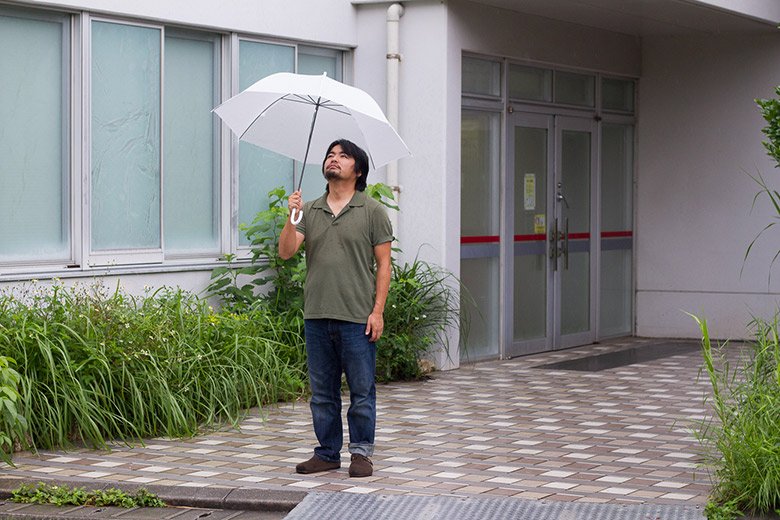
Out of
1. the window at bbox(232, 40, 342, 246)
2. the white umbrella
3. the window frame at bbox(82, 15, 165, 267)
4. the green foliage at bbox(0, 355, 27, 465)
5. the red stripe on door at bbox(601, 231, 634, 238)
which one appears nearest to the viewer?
the green foliage at bbox(0, 355, 27, 465)

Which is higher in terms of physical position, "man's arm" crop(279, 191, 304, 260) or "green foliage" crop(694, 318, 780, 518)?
"man's arm" crop(279, 191, 304, 260)

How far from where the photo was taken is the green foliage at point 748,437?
6707 millimetres

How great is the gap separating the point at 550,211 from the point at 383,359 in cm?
362

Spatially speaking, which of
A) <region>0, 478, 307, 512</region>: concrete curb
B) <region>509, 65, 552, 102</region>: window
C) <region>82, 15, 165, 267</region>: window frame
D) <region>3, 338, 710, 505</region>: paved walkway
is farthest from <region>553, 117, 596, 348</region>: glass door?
<region>0, 478, 307, 512</region>: concrete curb

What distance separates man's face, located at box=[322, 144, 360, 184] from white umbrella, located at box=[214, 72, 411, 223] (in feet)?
0.55

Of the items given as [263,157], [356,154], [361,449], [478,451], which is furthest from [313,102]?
[263,157]

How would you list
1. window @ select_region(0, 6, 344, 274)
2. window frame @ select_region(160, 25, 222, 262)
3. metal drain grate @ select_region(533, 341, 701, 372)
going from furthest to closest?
1. metal drain grate @ select_region(533, 341, 701, 372)
2. window frame @ select_region(160, 25, 222, 262)
3. window @ select_region(0, 6, 344, 274)

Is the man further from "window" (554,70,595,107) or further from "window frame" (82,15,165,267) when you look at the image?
"window" (554,70,595,107)

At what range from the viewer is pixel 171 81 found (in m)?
11.2

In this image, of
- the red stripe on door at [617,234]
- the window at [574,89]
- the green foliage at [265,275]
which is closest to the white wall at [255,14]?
the green foliage at [265,275]

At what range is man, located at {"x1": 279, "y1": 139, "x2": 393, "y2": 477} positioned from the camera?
7.69m

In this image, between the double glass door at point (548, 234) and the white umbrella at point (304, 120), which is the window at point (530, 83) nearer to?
the double glass door at point (548, 234)

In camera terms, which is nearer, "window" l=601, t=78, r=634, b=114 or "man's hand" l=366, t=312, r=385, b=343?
"man's hand" l=366, t=312, r=385, b=343

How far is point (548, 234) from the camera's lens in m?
14.5
